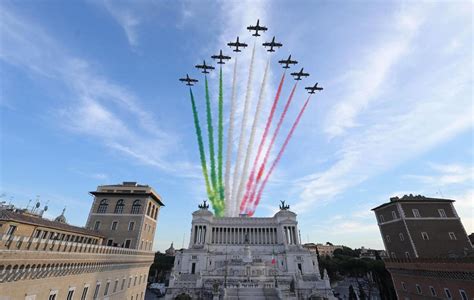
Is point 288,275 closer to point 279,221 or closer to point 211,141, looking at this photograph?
point 279,221

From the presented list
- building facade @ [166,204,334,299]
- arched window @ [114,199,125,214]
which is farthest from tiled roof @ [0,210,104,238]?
building facade @ [166,204,334,299]

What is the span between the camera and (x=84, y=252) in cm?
2645

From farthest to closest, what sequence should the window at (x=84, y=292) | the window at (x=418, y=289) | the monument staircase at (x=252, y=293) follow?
the monument staircase at (x=252, y=293) → the window at (x=418, y=289) → the window at (x=84, y=292)

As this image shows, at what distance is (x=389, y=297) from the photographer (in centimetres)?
5694

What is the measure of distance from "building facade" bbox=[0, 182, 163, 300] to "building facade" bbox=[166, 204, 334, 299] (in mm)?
12875

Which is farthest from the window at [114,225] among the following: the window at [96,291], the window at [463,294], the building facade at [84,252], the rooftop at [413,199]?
the rooftop at [413,199]

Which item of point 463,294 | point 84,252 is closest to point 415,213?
point 463,294

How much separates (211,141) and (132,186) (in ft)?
71.4

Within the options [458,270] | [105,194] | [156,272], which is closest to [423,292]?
[458,270]

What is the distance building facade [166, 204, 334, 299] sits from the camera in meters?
44.4

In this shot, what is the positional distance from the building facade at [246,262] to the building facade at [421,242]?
14528 mm

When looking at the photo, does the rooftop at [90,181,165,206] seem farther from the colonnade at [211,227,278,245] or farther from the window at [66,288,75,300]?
the colonnade at [211,227,278,245]

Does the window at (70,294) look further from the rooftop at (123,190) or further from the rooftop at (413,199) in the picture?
the rooftop at (413,199)

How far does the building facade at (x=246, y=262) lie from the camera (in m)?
44.4
